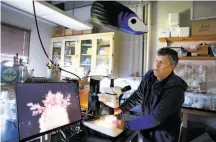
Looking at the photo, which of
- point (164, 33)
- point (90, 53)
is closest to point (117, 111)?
point (164, 33)

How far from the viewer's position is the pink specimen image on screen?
0.93 m

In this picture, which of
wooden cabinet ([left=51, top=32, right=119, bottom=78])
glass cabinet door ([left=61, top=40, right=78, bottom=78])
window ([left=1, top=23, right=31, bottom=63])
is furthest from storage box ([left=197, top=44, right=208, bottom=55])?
window ([left=1, top=23, right=31, bottom=63])

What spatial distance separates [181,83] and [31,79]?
112 centimetres

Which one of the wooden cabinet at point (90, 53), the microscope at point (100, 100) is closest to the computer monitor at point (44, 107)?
the microscope at point (100, 100)

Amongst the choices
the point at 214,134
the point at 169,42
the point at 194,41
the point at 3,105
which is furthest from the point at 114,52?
the point at 3,105

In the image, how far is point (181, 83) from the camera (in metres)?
1.32

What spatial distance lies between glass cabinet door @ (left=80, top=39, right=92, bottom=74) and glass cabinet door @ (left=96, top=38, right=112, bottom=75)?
211 millimetres

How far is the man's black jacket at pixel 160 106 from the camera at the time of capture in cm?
122

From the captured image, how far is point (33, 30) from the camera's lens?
4.04m

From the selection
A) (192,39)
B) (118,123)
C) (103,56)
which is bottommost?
(118,123)

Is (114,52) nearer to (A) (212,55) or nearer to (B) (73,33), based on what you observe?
(B) (73,33)

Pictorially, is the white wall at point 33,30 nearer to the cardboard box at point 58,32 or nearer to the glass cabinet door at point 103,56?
the cardboard box at point 58,32

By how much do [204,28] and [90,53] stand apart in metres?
2.17

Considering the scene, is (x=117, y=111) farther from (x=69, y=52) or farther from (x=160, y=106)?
(x=69, y=52)
